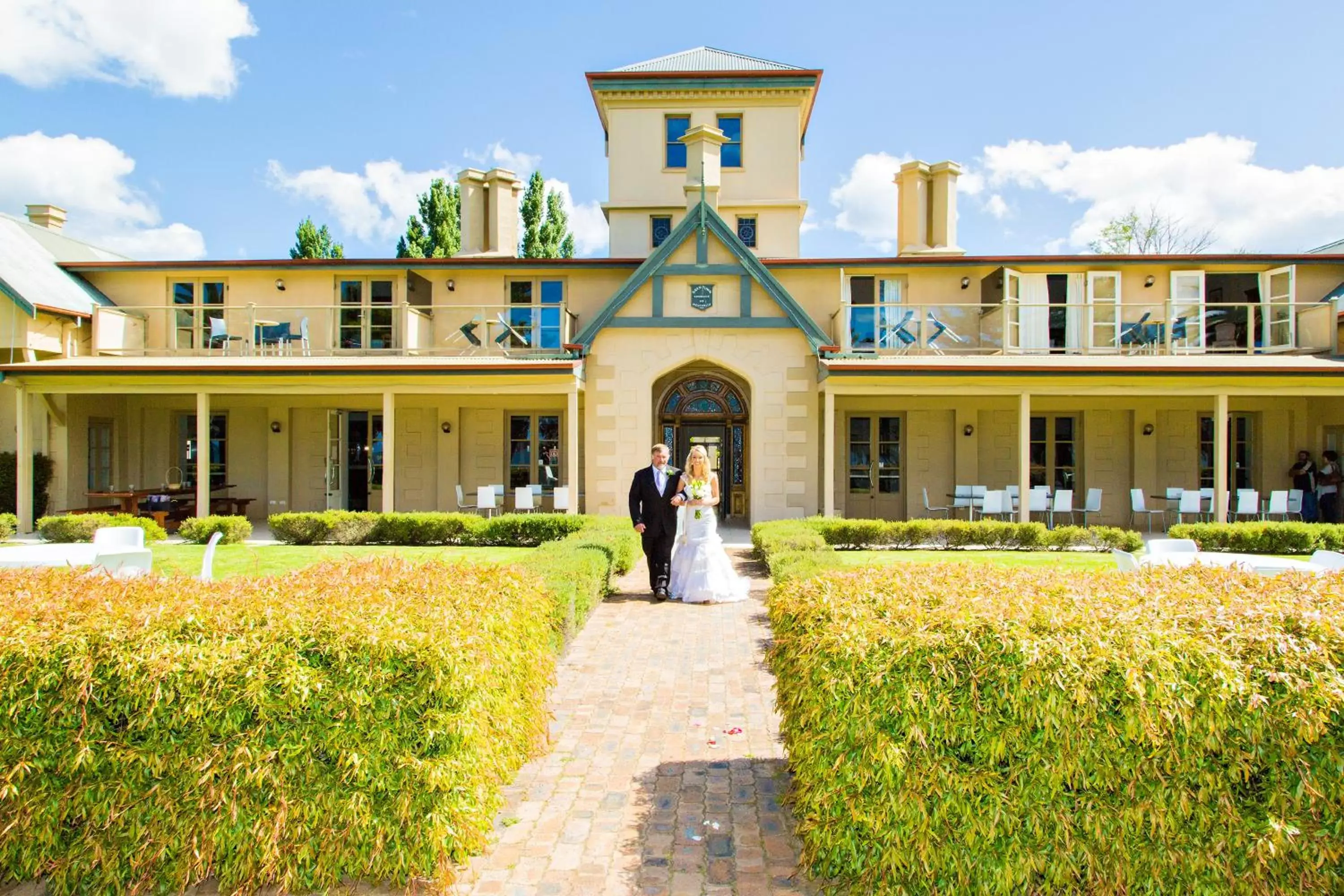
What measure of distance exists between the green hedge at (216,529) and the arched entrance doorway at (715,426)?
9.10 metres

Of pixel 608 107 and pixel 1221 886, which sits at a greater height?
pixel 608 107

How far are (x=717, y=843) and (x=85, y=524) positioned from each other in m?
15.5

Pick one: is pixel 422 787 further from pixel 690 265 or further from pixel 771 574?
pixel 690 265

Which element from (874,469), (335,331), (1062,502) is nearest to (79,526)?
(335,331)

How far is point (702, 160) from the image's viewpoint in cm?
1819

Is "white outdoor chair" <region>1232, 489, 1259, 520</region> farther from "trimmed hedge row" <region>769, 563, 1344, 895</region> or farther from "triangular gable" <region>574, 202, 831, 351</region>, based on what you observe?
"trimmed hedge row" <region>769, 563, 1344, 895</region>

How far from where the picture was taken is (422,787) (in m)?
3.61

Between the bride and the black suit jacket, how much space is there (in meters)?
0.17

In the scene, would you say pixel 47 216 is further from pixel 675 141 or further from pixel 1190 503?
pixel 1190 503

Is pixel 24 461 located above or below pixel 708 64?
below

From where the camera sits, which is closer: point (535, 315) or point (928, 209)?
point (535, 315)

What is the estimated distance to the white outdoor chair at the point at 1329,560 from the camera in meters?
7.16

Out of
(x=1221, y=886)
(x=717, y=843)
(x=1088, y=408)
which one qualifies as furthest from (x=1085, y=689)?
(x=1088, y=408)

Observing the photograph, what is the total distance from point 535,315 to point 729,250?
210 inches
